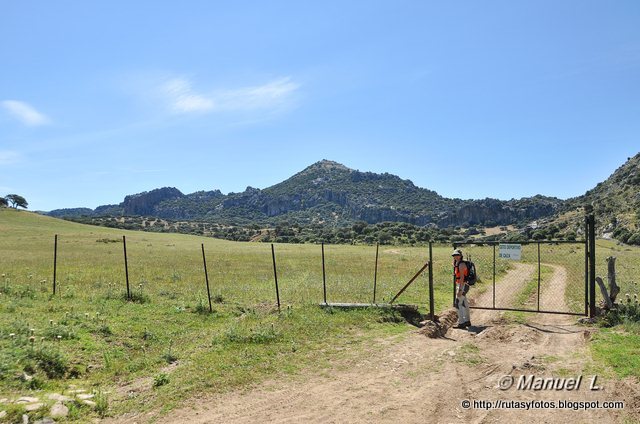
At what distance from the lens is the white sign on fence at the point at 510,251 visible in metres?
13.2

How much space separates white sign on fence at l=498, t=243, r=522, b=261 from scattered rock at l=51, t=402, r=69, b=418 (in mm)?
11870

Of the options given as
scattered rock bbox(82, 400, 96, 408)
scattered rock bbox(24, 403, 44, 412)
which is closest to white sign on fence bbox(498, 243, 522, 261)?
scattered rock bbox(82, 400, 96, 408)

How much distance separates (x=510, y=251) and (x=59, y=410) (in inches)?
486

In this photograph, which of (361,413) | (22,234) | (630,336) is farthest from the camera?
(22,234)

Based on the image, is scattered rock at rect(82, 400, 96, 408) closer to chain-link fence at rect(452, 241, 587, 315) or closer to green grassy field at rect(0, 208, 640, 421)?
green grassy field at rect(0, 208, 640, 421)

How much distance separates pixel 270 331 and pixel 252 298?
643 cm

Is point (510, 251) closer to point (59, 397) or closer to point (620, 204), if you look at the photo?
point (59, 397)

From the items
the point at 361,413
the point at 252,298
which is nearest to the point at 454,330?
the point at 361,413

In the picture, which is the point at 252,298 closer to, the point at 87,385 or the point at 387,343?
the point at 387,343

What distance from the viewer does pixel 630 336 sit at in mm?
9961

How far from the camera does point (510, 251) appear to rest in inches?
528

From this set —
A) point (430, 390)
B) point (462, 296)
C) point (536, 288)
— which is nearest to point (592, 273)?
point (462, 296)

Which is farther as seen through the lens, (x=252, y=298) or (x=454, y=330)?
(x=252, y=298)

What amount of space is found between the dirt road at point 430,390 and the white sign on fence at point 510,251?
3.02 metres
